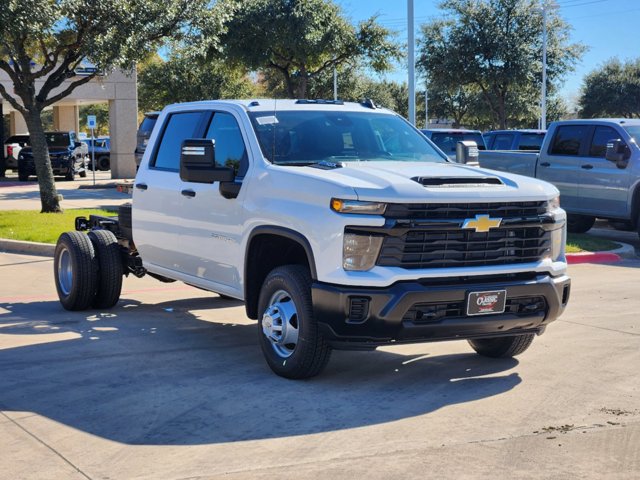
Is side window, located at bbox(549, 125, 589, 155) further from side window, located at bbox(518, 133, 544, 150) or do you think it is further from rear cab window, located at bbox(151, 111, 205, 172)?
rear cab window, located at bbox(151, 111, 205, 172)

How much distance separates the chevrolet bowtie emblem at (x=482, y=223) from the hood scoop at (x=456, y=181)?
0.25 meters

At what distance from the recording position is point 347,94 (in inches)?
2136

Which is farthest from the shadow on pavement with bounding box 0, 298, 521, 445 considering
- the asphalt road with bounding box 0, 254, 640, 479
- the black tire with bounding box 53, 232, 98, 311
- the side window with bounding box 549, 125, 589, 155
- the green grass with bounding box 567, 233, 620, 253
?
the side window with bounding box 549, 125, 589, 155

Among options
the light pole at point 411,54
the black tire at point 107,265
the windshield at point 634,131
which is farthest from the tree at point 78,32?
the windshield at point 634,131

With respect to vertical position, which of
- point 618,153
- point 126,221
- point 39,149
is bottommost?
point 126,221

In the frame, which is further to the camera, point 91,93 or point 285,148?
point 91,93

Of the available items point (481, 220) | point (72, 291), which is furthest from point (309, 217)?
point (72, 291)

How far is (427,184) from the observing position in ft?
20.5

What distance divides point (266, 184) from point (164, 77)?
1664 inches

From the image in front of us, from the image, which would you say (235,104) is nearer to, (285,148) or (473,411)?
(285,148)

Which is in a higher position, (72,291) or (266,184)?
(266,184)

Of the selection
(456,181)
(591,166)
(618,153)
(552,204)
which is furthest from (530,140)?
(456,181)

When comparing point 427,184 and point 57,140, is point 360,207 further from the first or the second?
point 57,140

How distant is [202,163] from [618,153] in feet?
32.2
